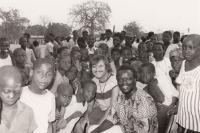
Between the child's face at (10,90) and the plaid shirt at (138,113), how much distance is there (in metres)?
1.09

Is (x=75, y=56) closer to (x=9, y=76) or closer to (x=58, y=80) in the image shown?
(x=58, y=80)

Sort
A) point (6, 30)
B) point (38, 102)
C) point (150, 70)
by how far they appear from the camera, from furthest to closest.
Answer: point (6, 30)
point (150, 70)
point (38, 102)

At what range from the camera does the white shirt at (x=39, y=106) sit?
2.55 m

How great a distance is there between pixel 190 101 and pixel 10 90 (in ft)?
5.73


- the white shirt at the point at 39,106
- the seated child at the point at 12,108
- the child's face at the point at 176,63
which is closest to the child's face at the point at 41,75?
the white shirt at the point at 39,106

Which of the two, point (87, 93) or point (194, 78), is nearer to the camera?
point (194, 78)

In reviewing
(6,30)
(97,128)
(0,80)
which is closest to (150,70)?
(97,128)

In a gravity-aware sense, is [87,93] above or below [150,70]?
below

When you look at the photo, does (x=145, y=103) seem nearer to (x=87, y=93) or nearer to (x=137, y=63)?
(x=87, y=93)

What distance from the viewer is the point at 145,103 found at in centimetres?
241

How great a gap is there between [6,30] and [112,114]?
16.3 meters

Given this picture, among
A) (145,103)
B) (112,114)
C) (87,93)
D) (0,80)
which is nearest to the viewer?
(0,80)

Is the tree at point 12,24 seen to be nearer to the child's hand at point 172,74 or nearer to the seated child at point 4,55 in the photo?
the seated child at point 4,55

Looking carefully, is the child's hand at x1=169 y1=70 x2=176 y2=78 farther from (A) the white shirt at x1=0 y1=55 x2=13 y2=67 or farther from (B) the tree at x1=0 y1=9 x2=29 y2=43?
(B) the tree at x1=0 y1=9 x2=29 y2=43
